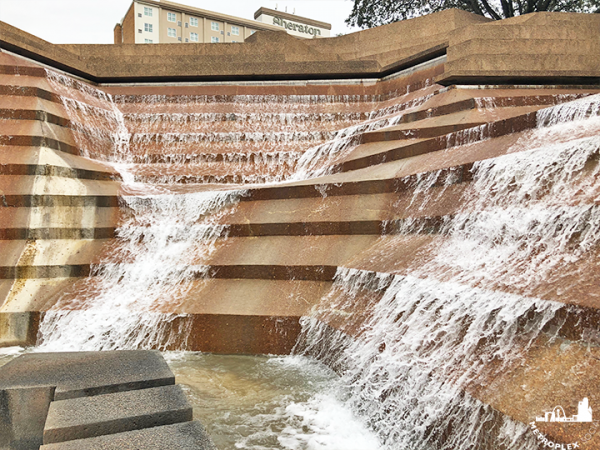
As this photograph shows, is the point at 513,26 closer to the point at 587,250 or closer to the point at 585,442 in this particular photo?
the point at 587,250

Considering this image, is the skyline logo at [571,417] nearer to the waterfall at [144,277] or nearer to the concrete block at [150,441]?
the concrete block at [150,441]

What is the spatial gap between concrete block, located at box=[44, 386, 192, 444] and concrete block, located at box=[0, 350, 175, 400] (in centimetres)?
17

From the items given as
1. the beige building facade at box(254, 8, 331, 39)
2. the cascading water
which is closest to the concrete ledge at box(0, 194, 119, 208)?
the cascading water

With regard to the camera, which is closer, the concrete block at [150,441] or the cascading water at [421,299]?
the concrete block at [150,441]

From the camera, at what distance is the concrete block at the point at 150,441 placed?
2635 mm

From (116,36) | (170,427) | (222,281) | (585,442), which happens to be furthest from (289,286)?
(116,36)

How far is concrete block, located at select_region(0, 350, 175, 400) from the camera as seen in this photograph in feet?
11.3

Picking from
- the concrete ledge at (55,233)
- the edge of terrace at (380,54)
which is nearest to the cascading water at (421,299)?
the concrete ledge at (55,233)

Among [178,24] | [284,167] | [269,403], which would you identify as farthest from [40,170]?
[178,24]

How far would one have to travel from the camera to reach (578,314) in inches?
118

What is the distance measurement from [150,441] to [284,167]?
27.0 feet

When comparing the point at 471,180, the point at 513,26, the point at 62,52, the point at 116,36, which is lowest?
the point at 471,180

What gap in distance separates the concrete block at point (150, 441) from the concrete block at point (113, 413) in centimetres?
11

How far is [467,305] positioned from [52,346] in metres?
5.19
